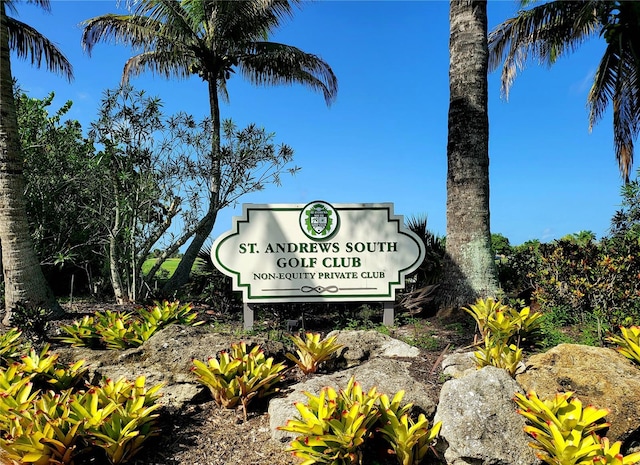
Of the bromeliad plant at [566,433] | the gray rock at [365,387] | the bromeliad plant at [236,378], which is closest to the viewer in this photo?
the bromeliad plant at [566,433]

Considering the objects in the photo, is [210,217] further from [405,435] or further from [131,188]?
[405,435]

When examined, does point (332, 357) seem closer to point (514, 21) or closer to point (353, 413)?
point (353, 413)

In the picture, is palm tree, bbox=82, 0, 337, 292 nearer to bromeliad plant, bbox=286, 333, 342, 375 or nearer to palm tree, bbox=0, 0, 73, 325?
palm tree, bbox=0, 0, 73, 325

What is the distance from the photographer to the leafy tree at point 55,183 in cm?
970

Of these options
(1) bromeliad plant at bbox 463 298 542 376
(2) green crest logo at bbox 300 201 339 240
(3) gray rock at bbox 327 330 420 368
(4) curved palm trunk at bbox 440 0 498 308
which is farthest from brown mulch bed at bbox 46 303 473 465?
(2) green crest logo at bbox 300 201 339 240

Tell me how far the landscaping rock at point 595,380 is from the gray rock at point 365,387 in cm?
85

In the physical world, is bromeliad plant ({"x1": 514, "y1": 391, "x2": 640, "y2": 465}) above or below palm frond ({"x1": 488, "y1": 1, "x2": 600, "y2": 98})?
below

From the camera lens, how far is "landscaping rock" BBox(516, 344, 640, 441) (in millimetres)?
3371

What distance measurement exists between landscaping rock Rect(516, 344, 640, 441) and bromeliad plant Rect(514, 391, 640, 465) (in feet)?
0.65

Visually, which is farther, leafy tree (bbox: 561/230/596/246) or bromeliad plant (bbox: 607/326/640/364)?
leafy tree (bbox: 561/230/596/246)

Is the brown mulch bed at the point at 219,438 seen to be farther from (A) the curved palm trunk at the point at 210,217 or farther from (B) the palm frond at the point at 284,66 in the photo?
(B) the palm frond at the point at 284,66

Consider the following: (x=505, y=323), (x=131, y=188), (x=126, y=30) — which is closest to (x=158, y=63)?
(x=126, y=30)

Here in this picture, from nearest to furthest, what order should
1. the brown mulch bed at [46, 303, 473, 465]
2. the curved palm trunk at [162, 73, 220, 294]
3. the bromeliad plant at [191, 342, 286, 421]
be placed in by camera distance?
the brown mulch bed at [46, 303, 473, 465], the bromeliad plant at [191, 342, 286, 421], the curved palm trunk at [162, 73, 220, 294]

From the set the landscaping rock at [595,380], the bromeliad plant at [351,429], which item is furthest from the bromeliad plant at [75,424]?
the landscaping rock at [595,380]
